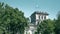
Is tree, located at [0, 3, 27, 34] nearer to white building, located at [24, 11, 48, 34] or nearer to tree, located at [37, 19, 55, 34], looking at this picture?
A: tree, located at [37, 19, 55, 34]

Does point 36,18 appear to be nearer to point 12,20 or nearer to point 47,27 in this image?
point 47,27

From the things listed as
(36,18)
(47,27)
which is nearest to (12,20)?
(47,27)

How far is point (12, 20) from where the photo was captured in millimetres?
94875

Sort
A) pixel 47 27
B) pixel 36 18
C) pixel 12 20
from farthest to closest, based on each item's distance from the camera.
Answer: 1. pixel 36 18
2. pixel 47 27
3. pixel 12 20

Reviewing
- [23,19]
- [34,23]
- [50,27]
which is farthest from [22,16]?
[34,23]

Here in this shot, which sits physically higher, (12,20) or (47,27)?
Result: (12,20)

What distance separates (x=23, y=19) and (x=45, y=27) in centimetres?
1412

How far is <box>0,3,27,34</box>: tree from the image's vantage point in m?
90.2

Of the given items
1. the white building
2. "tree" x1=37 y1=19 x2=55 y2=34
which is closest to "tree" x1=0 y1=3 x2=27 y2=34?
"tree" x1=37 y1=19 x2=55 y2=34

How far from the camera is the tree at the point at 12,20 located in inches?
3551

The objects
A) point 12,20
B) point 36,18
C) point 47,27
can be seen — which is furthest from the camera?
point 36,18

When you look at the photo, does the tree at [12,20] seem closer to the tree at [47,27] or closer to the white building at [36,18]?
the tree at [47,27]

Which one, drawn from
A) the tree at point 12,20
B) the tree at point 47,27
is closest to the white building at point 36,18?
the tree at point 47,27

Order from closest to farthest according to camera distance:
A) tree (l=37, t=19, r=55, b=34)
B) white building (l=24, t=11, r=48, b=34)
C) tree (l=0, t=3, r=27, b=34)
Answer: tree (l=0, t=3, r=27, b=34), tree (l=37, t=19, r=55, b=34), white building (l=24, t=11, r=48, b=34)
